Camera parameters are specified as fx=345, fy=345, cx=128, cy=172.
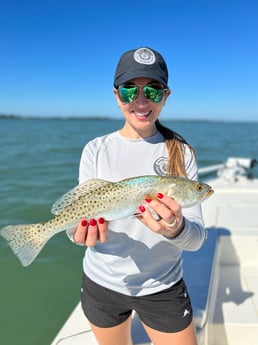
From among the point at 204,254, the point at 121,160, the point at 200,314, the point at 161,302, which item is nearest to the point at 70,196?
the point at 121,160

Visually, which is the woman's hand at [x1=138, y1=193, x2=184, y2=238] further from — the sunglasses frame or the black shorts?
the sunglasses frame

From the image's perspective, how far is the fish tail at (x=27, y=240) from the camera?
233cm

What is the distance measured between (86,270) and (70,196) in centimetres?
56

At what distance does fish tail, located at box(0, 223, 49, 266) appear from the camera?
2.33 m

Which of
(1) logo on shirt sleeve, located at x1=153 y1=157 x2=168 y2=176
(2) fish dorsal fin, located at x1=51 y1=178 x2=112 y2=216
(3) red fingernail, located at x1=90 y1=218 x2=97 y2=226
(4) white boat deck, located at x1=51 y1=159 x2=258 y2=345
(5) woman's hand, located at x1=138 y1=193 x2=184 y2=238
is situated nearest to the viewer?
(5) woman's hand, located at x1=138 y1=193 x2=184 y2=238

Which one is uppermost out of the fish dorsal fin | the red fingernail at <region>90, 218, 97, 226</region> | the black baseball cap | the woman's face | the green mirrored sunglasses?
the black baseball cap

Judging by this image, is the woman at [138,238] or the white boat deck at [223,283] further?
the white boat deck at [223,283]

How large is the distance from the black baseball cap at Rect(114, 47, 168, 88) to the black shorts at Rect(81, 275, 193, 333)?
4.53 ft

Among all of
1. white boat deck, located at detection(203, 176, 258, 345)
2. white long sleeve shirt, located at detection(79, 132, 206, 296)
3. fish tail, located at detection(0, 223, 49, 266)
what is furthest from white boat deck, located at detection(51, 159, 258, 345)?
fish tail, located at detection(0, 223, 49, 266)

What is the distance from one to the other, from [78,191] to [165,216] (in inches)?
26.9

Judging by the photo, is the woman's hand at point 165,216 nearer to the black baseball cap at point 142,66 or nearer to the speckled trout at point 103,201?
the speckled trout at point 103,201

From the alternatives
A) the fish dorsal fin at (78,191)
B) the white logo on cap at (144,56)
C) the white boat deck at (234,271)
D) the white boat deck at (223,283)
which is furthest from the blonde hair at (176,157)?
the white boat deck at (234,271)

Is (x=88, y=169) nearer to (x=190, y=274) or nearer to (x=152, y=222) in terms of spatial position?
(x=152, y=222)

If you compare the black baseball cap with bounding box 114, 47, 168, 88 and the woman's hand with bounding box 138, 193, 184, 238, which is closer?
the woman's hand with bounding box 138, 193, 184, 238
